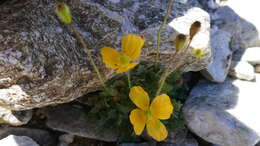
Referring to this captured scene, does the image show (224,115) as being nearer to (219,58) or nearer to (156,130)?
(219,58)

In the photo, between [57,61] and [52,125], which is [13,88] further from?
[52,125]

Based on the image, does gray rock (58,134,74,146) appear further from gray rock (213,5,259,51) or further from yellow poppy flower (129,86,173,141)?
gray rock (213,5,259,51)

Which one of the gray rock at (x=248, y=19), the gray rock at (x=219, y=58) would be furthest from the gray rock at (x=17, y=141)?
the gray rock at (x=248, y=19)

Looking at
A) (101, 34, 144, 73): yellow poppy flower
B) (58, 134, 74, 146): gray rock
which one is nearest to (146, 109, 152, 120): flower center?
(101, 34, 144, 73): yellow poppy flower

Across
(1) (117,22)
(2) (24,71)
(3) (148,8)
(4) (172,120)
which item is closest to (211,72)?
(4) (172,120)

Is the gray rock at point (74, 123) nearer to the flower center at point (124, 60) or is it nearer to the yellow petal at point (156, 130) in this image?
the yellow petal at point (156, 130)

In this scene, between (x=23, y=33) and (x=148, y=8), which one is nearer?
(x=23, y=33)
